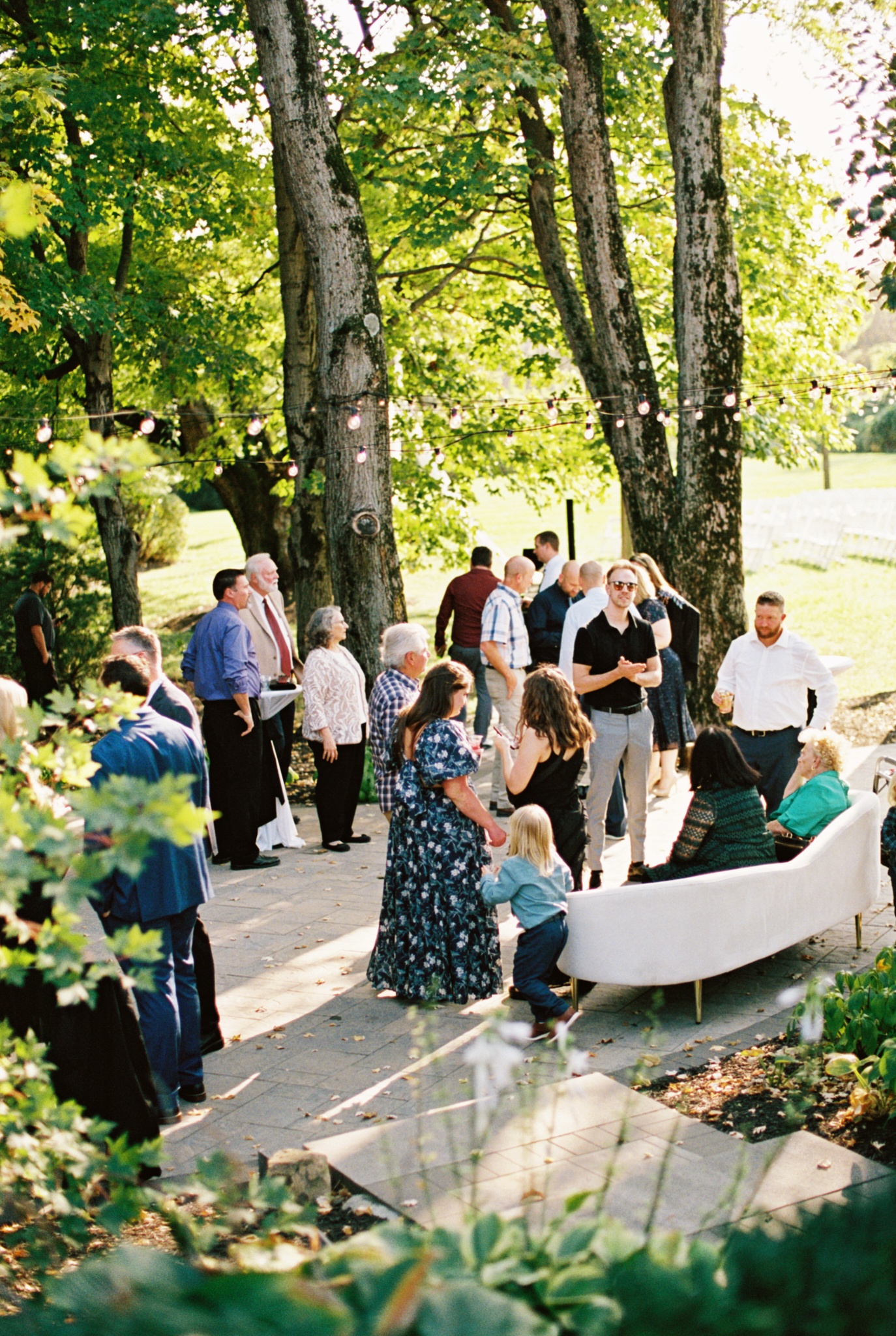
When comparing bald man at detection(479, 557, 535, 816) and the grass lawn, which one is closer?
bald man at detection(479, 557, 535, 816)

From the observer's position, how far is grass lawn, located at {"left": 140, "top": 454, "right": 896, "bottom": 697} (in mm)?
18469

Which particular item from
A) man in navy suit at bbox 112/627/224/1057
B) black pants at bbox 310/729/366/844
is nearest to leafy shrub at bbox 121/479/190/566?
black pants at bbox 310/729/366/844

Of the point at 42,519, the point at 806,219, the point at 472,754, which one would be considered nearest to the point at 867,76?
the point at 472,754

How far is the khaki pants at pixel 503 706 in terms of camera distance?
32.8ft

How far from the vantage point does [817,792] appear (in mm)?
6836

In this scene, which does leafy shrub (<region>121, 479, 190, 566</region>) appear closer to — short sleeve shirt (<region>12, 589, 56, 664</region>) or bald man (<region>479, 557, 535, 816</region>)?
short sleeve shirt (<region>12, 589, 56, 664</region>)

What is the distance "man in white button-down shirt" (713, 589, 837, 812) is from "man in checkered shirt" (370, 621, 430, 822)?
204cm

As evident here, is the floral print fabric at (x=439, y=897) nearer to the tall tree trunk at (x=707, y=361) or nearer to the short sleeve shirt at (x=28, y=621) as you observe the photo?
the tall tree trunk at (x=707, y=361)

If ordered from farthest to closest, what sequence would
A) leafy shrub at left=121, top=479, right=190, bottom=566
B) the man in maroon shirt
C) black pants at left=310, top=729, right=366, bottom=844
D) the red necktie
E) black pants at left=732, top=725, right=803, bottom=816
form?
leafy shrub at left=121, top=479, right=190, bottom=566
the man in maroon shirt
the red necktie
black pants at left=310, top=729, right=366, bottom=844
black pants at left=732, top=725, right=803, bottom=816

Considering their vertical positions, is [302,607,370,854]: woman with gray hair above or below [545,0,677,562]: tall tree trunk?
below

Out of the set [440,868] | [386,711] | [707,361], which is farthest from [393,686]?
[707,361]

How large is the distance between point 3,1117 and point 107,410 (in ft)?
44.7

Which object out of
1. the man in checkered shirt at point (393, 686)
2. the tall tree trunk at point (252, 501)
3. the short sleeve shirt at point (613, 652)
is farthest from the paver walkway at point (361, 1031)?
the tall tree trunk at point (252, 501)

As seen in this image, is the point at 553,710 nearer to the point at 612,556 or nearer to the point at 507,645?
the point at 507,645
